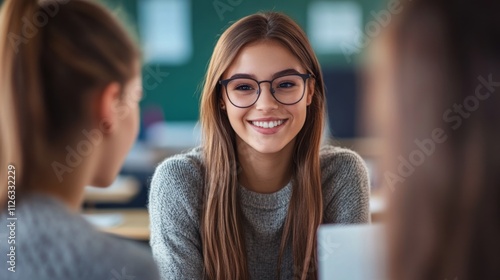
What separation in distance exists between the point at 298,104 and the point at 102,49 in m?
0.82

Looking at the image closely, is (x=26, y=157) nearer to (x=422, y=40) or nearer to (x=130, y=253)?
(x=130, y=253)

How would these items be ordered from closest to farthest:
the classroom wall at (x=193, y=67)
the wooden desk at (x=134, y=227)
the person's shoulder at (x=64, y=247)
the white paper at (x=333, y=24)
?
the person's shoulder at (x=64, y=247) → the wooden desk at (x=134, y=227) → the classroom wall at (x=193, y=67) → the white paper at (x=333, y=24)

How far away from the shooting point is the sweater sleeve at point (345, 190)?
5.61 ft

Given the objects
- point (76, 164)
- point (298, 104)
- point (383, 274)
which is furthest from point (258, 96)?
point (383, 274)

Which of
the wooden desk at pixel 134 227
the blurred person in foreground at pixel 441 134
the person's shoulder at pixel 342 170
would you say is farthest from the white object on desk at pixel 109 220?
the blurred person in foreground at pixel 441 134


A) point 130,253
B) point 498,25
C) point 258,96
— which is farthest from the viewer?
point 258,96

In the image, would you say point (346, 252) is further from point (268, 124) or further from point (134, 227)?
point (134, 227)

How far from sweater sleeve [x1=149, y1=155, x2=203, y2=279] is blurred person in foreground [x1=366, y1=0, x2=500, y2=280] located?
89cm

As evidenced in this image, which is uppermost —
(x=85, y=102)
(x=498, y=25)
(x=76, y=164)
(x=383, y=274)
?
(x=498, y=25)

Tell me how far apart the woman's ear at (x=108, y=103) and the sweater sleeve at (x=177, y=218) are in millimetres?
702

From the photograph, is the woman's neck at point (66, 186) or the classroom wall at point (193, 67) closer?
the woman's neck at point (66, 186)

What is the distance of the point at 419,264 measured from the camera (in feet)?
2.51

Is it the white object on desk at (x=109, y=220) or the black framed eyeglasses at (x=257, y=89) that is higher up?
the black framed eyeglasses at (x=257, y=89)

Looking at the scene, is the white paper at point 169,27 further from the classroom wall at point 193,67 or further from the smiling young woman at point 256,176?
the smiling young woman at point 256,176
